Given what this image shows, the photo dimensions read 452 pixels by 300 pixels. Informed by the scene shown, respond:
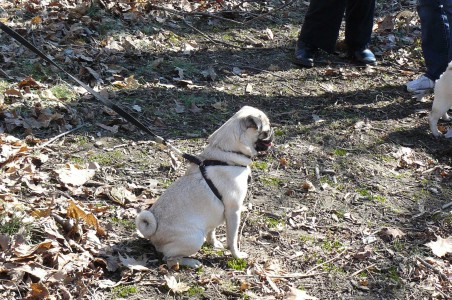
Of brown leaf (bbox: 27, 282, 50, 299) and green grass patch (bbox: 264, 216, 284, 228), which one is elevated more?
brown leaf (bbox: 27, 282, 50, 299)

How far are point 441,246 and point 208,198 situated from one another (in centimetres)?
184

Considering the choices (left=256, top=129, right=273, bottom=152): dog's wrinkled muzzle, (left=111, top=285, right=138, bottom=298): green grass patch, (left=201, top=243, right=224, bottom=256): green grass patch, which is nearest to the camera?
(left=111, top=285, right=138, bottom=298): green grass patch

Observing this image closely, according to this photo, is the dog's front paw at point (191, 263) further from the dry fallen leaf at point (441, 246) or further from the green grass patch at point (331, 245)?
the dry fallen leaf at point (441, 246)

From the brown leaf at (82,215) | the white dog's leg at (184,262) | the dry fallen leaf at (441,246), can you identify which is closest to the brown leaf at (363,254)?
the dry fallen leaf at (441,246)

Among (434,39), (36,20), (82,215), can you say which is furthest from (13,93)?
(434,39)

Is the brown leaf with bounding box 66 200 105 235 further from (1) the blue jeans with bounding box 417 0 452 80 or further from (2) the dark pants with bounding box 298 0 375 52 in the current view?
(1) the blue jeans with bounding box 417 0 452 80

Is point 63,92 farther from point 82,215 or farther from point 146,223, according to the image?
point 146,223

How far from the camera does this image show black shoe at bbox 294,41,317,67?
7.93 metres

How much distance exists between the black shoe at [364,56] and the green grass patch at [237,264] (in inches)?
179

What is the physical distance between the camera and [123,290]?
3.93 m

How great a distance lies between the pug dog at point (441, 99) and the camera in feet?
21.5

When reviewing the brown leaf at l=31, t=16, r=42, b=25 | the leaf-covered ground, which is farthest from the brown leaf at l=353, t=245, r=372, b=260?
the brown leaf at l=31, t=16, r=42, b=25

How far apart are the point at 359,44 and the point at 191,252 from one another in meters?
4.89

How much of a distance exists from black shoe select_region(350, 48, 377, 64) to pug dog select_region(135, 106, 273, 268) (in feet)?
13.6
